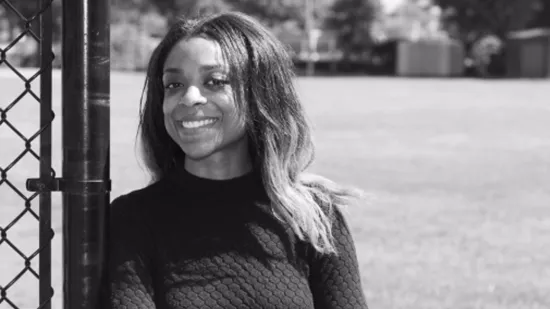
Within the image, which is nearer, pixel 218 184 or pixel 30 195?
pixel 218 184

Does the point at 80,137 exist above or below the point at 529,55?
above

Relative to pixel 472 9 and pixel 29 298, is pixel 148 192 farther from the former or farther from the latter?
pixel 472 9

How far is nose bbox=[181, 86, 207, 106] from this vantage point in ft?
6.77

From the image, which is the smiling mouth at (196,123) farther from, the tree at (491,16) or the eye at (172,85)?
the tree at (491,16)

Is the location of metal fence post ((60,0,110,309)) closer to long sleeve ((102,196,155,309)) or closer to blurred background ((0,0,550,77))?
long sleeve ((102,196,155,309))

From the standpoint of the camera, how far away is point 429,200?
938cm

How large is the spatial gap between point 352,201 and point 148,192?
510mm

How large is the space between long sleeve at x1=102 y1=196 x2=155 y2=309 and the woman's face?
0.68 feet

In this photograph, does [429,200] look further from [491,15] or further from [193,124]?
[491,15]

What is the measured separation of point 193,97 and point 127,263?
0.40 metres

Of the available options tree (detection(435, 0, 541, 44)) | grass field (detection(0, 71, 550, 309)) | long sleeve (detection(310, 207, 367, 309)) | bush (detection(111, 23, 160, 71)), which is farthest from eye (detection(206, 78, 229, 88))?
tree (detection(435, 0, 541, 44))

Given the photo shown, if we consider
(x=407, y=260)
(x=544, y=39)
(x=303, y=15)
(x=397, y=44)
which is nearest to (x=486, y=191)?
(x=407, y=260)

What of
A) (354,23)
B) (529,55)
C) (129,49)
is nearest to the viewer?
(129,49)

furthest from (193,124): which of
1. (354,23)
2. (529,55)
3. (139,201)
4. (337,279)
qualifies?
(354,23)
